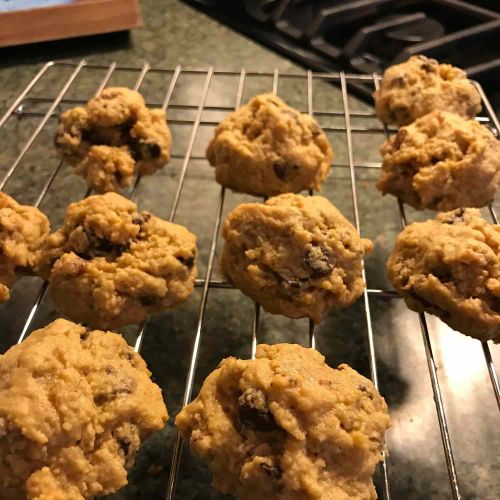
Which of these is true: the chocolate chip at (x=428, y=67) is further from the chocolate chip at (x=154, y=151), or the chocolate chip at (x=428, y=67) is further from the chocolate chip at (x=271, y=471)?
the chocolate chip at (x=271, y=471)

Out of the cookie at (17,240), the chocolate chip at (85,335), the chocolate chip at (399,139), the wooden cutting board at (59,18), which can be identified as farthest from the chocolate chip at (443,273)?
the wooden cutting board at (59,18)

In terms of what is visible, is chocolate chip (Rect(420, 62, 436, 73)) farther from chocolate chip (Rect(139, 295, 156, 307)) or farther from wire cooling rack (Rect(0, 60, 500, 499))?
chocolate chip (Rect(139, 295, 156, 307))

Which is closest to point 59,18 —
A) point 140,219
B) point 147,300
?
point 140,219

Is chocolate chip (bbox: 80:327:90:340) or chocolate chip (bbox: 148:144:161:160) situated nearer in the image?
chocolate chip (bbox: 80:327:90:340)

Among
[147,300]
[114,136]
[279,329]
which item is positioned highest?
[114,136]

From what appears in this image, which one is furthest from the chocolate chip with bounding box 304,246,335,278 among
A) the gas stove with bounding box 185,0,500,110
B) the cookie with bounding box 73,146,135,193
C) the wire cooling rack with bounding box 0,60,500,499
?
the gas stove with bounding box 185,0,500,110

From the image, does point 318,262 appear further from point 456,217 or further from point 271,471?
point 271,471
